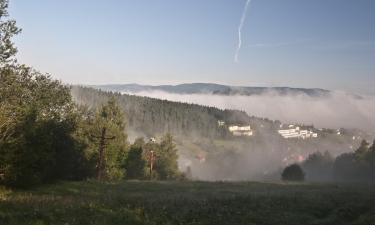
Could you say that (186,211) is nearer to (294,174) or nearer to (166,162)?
(166,162)

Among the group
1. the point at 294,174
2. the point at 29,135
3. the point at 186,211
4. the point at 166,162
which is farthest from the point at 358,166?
the point at 186,211

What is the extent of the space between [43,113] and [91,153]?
43.3 feet

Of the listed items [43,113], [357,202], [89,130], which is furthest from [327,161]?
[357,202]

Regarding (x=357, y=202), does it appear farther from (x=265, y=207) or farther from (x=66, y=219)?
(x=66, y=219)

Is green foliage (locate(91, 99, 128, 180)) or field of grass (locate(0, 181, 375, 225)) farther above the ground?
green foliage (locate(91, 99, 128, 180))

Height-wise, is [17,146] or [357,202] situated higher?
[17,146]

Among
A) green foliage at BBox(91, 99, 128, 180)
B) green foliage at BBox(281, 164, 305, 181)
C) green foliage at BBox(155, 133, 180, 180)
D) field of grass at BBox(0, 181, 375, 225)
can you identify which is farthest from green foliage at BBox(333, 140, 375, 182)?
field of grass at BBox(0, 181, 375, 225)

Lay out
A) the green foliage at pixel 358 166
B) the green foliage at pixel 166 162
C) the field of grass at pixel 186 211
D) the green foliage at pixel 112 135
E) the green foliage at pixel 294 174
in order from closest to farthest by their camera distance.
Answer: the field of grass at pixel 186 211 < the green foliage at pixel 112 135 < the green foliage at pixel 166 162 < the green foliage at pixel 294 174 < the green foliage at pixel 358 166

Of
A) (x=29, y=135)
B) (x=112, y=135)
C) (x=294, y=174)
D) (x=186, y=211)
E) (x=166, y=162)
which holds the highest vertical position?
(x=112, y=135)

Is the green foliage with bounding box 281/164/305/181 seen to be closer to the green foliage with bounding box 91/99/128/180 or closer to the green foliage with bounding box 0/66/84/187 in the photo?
the green foliage with bounding box 91/99/128/180

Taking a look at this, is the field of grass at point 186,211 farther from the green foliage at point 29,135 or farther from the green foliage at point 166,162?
the green foliage at point 166,162

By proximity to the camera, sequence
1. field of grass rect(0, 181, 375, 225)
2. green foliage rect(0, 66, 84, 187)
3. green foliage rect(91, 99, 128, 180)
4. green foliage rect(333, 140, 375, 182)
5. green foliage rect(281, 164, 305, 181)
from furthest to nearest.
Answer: green foliage rect(333, 140, 375, 182) < green foliage rect(281, 164, 305, 181) < green foliage rect(91, 99, 128, 180) < green foliage rect(0, 66, 84, 187) < field of grass rect(0, 181, 375, 225)

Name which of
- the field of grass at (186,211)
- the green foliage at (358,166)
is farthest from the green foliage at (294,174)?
the field of grass at (186,211)

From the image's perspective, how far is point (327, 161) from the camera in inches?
7869
